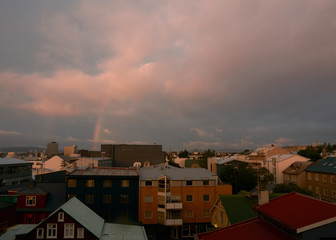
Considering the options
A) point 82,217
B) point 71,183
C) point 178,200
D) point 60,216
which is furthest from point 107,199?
point 60,216

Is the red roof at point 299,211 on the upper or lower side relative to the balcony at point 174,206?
upper

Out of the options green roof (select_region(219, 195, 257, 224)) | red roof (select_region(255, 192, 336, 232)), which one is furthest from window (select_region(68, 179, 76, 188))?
red roof (select_region(255, 192, 336, 232))

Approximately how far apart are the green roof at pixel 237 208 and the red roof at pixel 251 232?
8506 millimetres

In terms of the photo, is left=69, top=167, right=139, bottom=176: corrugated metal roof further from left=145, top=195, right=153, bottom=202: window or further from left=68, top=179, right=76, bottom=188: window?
left=145, top=195, right=153, bottom=202: window

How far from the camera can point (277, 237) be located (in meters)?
16.8

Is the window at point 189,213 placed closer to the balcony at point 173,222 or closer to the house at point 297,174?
the balcony at point 173,222

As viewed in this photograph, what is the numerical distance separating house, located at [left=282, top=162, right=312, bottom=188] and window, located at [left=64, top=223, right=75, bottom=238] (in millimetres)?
67180

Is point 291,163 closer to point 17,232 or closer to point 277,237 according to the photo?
point 277,237

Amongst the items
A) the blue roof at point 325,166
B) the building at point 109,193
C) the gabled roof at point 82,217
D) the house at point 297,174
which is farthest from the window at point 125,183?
the house at point 297,174

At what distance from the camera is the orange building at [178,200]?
49344 mm

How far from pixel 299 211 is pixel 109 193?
39371 millimetres

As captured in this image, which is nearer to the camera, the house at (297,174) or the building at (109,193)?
the building at (109,193)

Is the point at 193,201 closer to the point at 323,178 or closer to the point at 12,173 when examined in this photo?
the point at 323,178

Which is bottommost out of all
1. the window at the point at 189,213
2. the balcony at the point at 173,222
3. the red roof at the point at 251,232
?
the balcony at the point at 173,222
